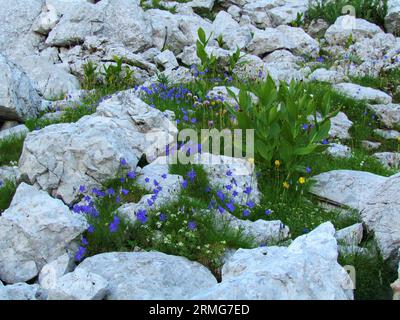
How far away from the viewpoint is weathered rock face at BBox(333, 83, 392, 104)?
9719mm

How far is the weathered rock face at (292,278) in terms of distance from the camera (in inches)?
148

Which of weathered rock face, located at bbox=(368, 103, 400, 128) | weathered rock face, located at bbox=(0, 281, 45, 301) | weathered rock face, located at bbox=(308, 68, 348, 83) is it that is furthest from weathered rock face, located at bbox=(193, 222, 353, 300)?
weathered rock face, located at bbox=(308, 68, 348, 83)

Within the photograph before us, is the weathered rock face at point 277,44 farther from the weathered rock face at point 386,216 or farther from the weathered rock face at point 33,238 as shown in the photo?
the weathered rock face at point 33,238

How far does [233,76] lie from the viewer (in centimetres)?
1012

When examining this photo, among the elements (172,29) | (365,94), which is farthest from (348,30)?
(365,94)

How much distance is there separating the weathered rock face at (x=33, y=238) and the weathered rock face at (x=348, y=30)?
372 inches

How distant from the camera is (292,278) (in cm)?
385

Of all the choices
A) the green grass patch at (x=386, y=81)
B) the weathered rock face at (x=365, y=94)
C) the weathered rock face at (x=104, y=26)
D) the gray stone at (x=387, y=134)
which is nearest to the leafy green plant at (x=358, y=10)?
the green grass patch at (x=386, y=81)

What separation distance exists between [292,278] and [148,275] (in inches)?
46.8

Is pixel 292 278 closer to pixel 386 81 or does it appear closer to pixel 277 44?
pixel 386 81

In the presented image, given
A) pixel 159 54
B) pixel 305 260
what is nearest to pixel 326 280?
pixel 305 260

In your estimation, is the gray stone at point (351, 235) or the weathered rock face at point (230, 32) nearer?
the gray stone at point (351, 235)

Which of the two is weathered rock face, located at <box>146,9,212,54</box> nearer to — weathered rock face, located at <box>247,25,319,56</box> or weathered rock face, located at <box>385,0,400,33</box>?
weathered rock face, located at <box>247,25,319,56</box>

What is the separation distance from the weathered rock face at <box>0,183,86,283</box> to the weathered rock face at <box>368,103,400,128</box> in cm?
545
